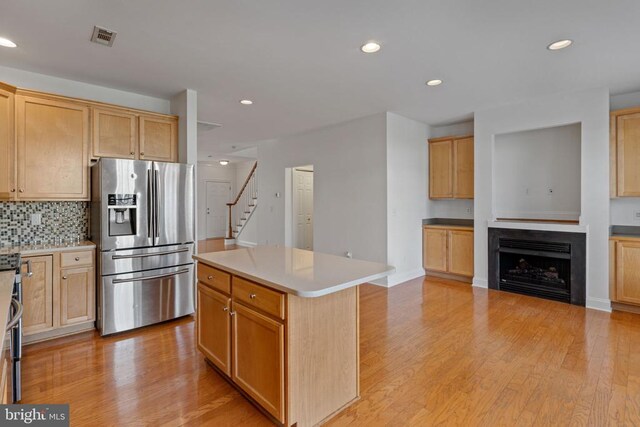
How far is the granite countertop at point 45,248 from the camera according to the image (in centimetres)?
293

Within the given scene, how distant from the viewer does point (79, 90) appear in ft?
11.8

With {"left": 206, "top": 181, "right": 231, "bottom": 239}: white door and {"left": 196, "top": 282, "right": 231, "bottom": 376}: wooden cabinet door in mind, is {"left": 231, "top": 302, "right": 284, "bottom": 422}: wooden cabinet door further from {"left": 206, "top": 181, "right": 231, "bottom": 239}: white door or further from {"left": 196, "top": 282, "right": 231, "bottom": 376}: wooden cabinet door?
{"left": 206, "top": 181, "right": 231, "bottom": 239}: white door

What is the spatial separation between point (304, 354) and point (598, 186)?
425cm

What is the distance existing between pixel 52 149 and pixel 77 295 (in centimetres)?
146

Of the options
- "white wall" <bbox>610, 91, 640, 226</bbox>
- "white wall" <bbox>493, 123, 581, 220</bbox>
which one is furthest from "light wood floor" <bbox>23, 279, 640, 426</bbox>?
"white wall" <bbox>493, 123, 581, 220</bbox>

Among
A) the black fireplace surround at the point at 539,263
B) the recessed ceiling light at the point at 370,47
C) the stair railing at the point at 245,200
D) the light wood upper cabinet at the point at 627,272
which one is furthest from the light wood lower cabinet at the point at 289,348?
the stair railing at the point at 245,200

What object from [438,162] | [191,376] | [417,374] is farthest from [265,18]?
[438,162]

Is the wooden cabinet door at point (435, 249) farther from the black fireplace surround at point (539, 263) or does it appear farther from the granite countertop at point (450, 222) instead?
the black fireplace surround at point (539, 263)

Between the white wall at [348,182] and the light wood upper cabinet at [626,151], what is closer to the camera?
the light wood upper cabinet at [626,151]

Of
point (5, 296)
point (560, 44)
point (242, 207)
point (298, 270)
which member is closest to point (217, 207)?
point (242, 207)

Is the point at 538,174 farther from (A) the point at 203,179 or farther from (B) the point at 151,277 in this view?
(A) the point at 203,179

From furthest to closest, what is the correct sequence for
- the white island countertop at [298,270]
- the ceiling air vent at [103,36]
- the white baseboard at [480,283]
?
1. the white baseboard at [480,283]
2. the ceiling air vent at [103,36]
3. the white island countertop at [298,270]

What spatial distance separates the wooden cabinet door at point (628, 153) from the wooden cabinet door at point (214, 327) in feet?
15.4

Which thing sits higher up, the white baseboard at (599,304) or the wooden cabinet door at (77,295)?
the wooden cabinet door at (77,295)
